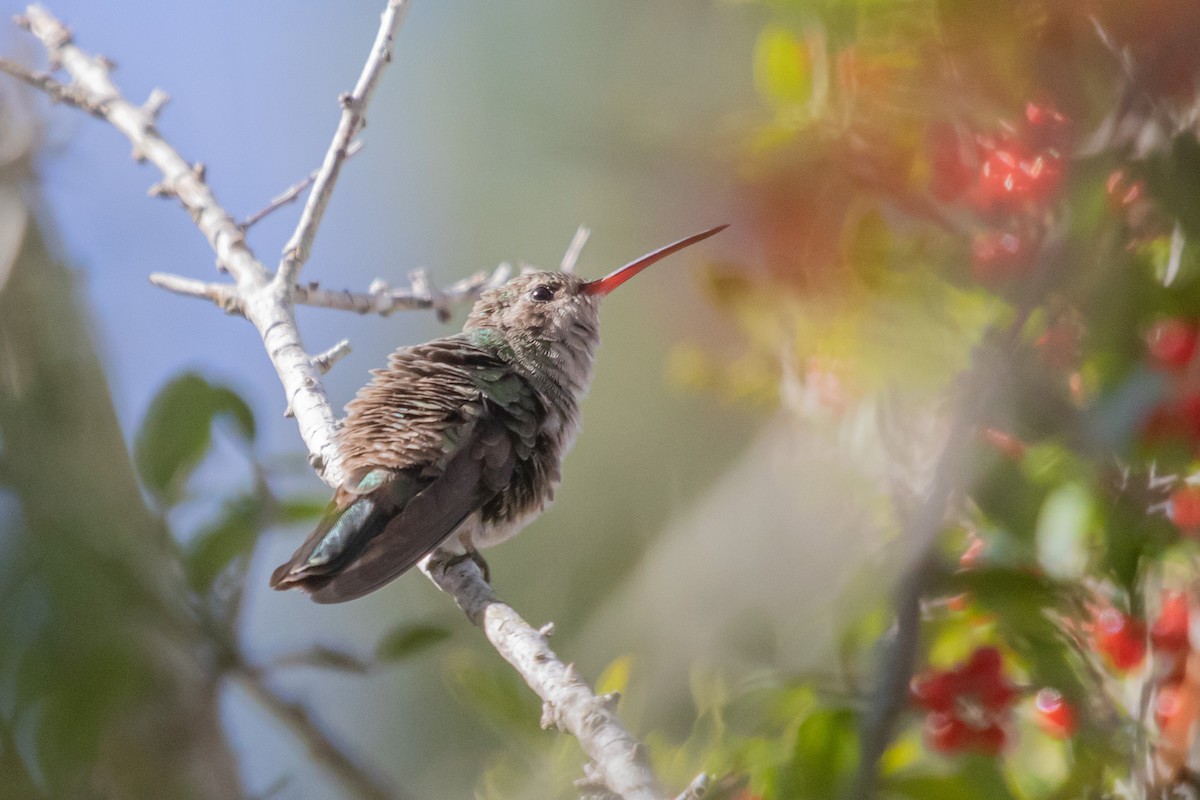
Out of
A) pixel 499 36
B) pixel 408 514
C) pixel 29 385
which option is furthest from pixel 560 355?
pixel 499 36

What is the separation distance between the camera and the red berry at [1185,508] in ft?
4.71

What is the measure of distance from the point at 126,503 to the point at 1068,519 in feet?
8.17

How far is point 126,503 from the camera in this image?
9.87ft

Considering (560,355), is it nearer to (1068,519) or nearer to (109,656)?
(109,656)

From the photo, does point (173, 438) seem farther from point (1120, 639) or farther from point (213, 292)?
point (1120, 639)

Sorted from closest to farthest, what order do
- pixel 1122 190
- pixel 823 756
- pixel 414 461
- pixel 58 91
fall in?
pixel 823 756, pixel 1122 190, pixel 414 461, pixel 58 91

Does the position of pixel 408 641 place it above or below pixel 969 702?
above

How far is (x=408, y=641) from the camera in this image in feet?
7.20

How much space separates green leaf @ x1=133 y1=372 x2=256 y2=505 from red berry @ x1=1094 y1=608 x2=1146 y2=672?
168cm

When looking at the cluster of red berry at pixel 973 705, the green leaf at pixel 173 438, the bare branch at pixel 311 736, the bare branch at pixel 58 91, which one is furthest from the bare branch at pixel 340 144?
the cluster of red berry at pixel 973 705

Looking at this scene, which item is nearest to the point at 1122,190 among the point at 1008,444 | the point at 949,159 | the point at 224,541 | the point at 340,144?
the point at 949,159

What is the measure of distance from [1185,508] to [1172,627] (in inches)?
6.8

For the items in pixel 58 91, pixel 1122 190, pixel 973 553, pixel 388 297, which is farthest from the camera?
pixel 58 91

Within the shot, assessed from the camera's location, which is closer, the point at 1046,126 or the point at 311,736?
the point at 1046,126
